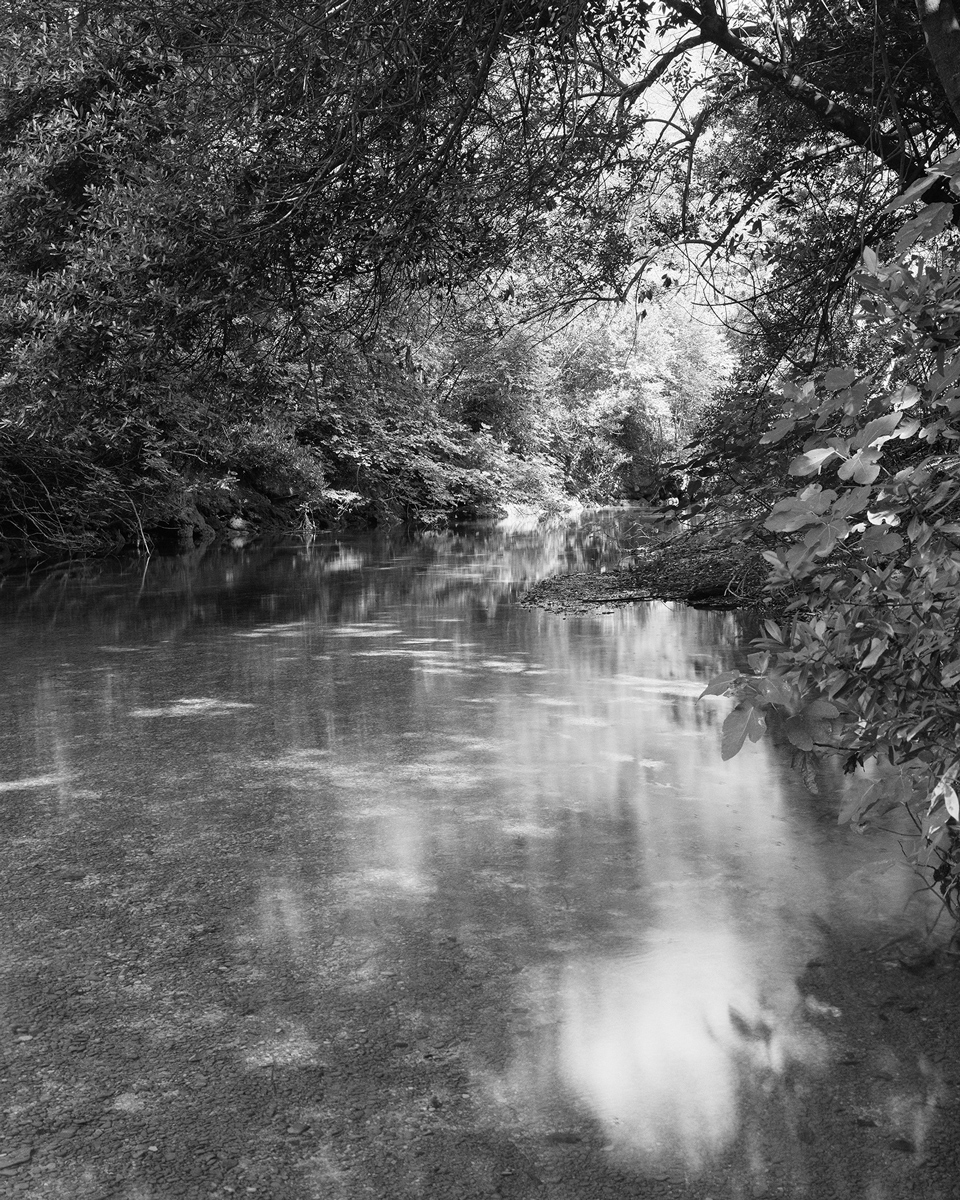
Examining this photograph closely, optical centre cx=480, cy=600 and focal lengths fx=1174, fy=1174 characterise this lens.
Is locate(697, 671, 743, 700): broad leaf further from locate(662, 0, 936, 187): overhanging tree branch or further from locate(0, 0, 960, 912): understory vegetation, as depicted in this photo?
locate(662, 0, 936, 187): overhanging tree branch

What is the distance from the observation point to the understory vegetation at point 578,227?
254 cm

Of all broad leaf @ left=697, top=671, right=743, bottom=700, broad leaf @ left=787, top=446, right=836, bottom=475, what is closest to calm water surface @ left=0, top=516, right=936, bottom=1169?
broad leaf @ left=697, top=671, right=743, bottom=700

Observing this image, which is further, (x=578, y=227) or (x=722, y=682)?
(x=578, y=227)

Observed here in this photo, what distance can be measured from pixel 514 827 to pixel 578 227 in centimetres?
665

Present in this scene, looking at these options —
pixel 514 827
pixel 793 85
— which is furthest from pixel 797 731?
pixel 793 85

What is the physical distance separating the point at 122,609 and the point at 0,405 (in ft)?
9.06

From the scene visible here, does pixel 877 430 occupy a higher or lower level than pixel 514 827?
higher

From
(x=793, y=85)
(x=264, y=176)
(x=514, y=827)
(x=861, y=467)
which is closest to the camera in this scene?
(x=861, y=467)

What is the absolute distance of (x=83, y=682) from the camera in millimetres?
8281

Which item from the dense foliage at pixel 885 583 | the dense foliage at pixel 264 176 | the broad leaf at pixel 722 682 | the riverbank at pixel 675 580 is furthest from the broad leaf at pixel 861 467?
the riverbank at pixel 675 580

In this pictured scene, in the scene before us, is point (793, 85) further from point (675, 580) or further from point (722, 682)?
point (675, 580)

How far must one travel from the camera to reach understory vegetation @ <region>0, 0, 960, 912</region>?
8.34 ft

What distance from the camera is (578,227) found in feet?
32.9

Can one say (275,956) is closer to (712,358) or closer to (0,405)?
(0,405)
